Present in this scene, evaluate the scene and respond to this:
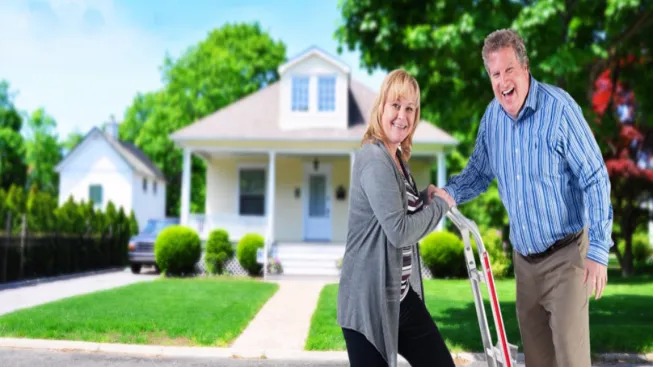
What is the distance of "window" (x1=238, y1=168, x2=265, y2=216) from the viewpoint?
976 inches

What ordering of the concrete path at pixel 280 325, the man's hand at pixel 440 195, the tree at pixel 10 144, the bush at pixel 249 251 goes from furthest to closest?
the tree at pixel 10 144, the bush at pixel 249 251, the concrete path at pixel 280 325, the man's hand at pixel 440 195

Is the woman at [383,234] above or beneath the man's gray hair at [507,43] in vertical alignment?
beneath

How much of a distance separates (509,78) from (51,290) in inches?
529

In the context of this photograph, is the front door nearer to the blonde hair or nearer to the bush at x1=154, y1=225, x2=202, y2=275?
the bush at x1=154, y1=225, x2=202, y2=275

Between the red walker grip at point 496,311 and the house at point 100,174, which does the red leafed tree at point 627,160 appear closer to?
the red walker grip at point 496,311

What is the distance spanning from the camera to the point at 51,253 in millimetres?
18719

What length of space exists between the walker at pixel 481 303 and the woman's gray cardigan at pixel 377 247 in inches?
13.8

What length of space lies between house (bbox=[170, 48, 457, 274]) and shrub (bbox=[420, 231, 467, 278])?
3.25 metres

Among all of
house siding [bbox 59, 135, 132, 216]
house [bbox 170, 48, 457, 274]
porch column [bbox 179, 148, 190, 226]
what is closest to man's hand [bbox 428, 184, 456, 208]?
house [bbox 170, 48, 457, 274]

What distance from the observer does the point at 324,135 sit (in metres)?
22.2

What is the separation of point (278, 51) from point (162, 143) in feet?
37.2

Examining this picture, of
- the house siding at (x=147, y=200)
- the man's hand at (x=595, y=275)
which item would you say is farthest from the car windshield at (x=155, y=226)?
the man's hand at (x=595, y=275)

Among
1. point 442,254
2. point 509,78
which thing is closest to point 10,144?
point 442,254

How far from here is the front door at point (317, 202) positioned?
2428 cm
